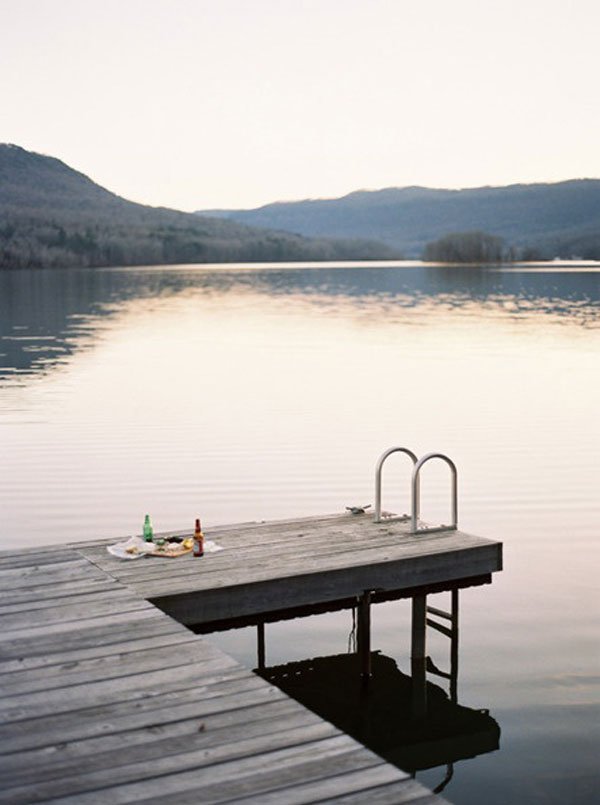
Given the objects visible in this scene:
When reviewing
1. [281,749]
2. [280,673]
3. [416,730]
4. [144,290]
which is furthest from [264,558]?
[144,290]

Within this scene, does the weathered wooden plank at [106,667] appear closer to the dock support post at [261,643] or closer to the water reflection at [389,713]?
the water reflection at [389,713]

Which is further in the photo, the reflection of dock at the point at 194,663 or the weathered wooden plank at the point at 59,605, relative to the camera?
the weathered wooden plank at the point at 59,605

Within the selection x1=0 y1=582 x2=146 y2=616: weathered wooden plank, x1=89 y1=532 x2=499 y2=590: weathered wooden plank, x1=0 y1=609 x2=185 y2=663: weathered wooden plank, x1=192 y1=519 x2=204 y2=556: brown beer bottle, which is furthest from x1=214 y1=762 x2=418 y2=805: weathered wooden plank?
A: x1=192 y1=519 x2=204 y2=556: brown beer bottle

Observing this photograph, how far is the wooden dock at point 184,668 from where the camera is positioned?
4957mm

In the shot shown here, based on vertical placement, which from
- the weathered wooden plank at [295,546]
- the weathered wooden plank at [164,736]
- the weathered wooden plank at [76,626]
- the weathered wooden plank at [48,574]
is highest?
the weathered wooden plank at [164,736]

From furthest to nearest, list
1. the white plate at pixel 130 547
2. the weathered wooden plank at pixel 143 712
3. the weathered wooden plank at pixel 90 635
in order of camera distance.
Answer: the white plate at pixel 130 547, the weathered wooden plank at pixel 90 635, the weathered wooden plank at pixel 143 712

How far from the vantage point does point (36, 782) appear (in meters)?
4.95

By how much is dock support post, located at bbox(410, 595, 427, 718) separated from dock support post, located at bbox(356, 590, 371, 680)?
0.42 m

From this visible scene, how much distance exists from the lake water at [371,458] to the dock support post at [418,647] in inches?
4.9

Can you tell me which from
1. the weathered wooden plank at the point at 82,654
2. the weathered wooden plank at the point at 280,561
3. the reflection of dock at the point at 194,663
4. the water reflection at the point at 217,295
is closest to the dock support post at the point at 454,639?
the reflection of dock at the point at 194,663

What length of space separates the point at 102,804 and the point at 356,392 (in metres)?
22.3

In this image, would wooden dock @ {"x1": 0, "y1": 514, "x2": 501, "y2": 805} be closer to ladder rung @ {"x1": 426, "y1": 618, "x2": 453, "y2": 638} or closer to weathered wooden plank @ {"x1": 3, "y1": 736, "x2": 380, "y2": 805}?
weathered wooden plank @ {"x1": 3, "y1": 736, "x2": 380, "y2": 805}

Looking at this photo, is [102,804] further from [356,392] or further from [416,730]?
[356,392]

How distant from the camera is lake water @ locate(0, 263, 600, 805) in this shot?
9.16m
